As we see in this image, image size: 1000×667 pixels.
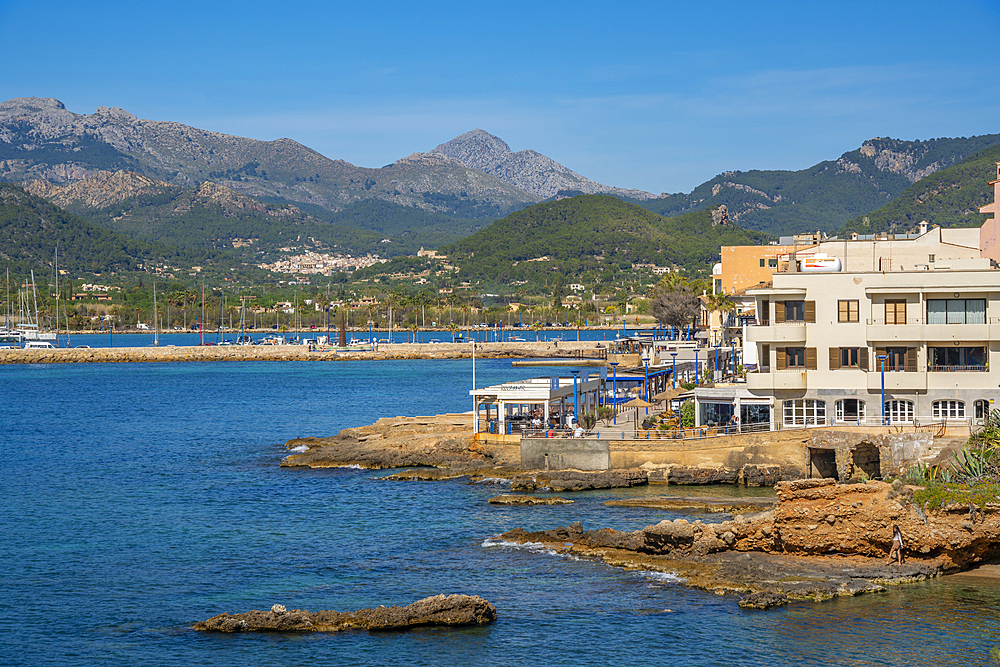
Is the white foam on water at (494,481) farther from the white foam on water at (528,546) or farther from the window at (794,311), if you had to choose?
the window at (794,311)

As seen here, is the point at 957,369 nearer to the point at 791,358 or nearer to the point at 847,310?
the point at 847,310

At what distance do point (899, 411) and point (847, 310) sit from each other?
4867mm

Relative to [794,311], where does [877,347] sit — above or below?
below

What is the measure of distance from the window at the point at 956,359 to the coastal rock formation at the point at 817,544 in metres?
13.4

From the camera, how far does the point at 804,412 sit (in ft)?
146

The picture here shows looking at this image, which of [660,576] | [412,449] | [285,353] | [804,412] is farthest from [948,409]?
[285,353]

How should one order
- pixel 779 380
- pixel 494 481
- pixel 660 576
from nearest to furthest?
pixel 660 576 < pixel 779 380 < pixel 494 481

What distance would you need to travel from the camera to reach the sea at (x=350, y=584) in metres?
24.6

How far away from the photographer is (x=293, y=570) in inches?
1283

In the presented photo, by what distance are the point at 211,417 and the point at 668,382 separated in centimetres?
3935

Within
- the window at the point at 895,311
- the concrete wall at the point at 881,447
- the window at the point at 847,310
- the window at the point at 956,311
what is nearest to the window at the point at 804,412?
the concrete wall at the point at 881,447

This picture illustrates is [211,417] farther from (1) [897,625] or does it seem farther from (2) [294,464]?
(1) [897,625]

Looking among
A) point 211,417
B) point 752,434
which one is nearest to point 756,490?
point 752,434

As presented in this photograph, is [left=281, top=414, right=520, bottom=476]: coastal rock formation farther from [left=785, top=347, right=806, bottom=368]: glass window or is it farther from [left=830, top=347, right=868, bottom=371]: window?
[left=830, top=347, right=868, bottom=371]: window
